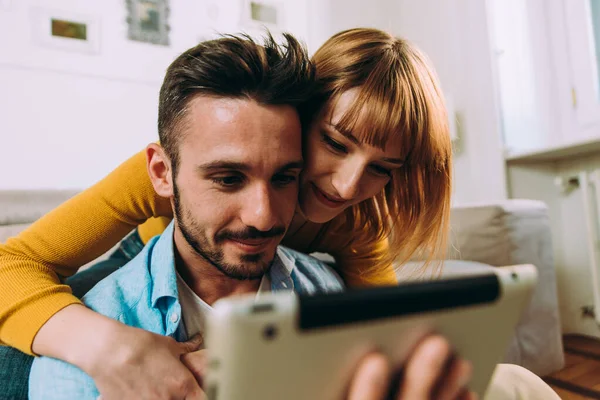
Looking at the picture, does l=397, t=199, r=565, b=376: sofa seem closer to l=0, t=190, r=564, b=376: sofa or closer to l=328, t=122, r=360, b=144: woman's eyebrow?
l=0, t=190, r=564, b=376: sofa

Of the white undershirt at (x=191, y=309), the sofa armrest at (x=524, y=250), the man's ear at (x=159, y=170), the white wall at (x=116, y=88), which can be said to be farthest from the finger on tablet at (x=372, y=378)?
the white wall at (x=116, y=88)

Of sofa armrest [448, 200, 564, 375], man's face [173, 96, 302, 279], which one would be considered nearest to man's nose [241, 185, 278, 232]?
man's face [173, 96, 302, 279]

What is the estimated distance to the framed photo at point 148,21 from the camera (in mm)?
1966

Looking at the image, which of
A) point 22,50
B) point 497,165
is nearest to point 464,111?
point 497,165

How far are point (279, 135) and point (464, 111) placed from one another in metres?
1.92

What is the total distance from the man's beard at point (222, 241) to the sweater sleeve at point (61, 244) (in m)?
0.18

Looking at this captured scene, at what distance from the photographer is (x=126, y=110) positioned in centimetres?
197

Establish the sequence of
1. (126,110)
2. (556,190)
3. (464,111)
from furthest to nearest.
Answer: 1. (464,111)
2. (556,190)
3. (126,110)

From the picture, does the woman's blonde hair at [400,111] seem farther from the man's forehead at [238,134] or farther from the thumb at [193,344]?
the thumb at [193,344]

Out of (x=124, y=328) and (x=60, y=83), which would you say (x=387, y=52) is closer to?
(x=124, y=328)

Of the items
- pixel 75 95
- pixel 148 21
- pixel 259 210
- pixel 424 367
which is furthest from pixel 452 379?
pixel 148 21

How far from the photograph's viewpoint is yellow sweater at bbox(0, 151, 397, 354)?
68 cm

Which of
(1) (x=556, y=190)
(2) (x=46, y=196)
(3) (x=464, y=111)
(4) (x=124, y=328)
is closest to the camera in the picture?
(4) (x=124, y=328)

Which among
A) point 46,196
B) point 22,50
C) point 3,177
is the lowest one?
point 46,196
